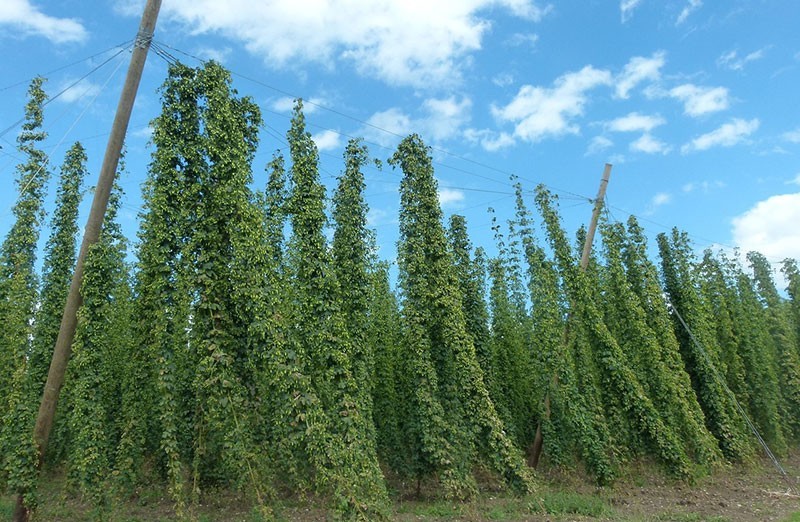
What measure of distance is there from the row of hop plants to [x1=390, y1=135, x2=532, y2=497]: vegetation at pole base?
5 cm

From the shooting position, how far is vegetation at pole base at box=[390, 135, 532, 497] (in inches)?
388

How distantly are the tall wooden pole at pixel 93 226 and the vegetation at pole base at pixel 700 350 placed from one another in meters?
14.5

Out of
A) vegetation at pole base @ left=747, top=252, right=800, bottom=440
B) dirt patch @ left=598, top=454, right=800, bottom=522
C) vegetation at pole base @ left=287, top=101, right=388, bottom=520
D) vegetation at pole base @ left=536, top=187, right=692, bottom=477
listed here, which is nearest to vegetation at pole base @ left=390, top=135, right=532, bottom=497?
vegetation at pole base @ left=287, top=101, right=388, bottom=520

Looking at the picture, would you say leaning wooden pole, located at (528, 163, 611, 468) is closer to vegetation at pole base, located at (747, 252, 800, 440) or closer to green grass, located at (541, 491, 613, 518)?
green grass, located at (541, 491, 613, 518)

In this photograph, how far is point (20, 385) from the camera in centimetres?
977

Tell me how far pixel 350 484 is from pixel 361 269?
13.7 feet

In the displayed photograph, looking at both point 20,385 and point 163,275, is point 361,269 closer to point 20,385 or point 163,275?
point 163,275

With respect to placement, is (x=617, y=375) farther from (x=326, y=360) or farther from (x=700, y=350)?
(x=326, y=360)

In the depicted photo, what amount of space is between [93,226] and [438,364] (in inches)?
280

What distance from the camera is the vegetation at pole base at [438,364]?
32.3 ft

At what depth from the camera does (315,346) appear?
8.52 meters

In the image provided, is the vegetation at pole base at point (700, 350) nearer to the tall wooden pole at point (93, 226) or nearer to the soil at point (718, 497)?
the soil at point (718, 497)

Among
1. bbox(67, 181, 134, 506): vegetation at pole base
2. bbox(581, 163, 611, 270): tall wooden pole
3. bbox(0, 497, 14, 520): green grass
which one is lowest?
bbox(0, 497, 14, 520): green grass

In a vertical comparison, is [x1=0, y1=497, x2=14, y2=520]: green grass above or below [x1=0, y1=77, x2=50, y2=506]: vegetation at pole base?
below
